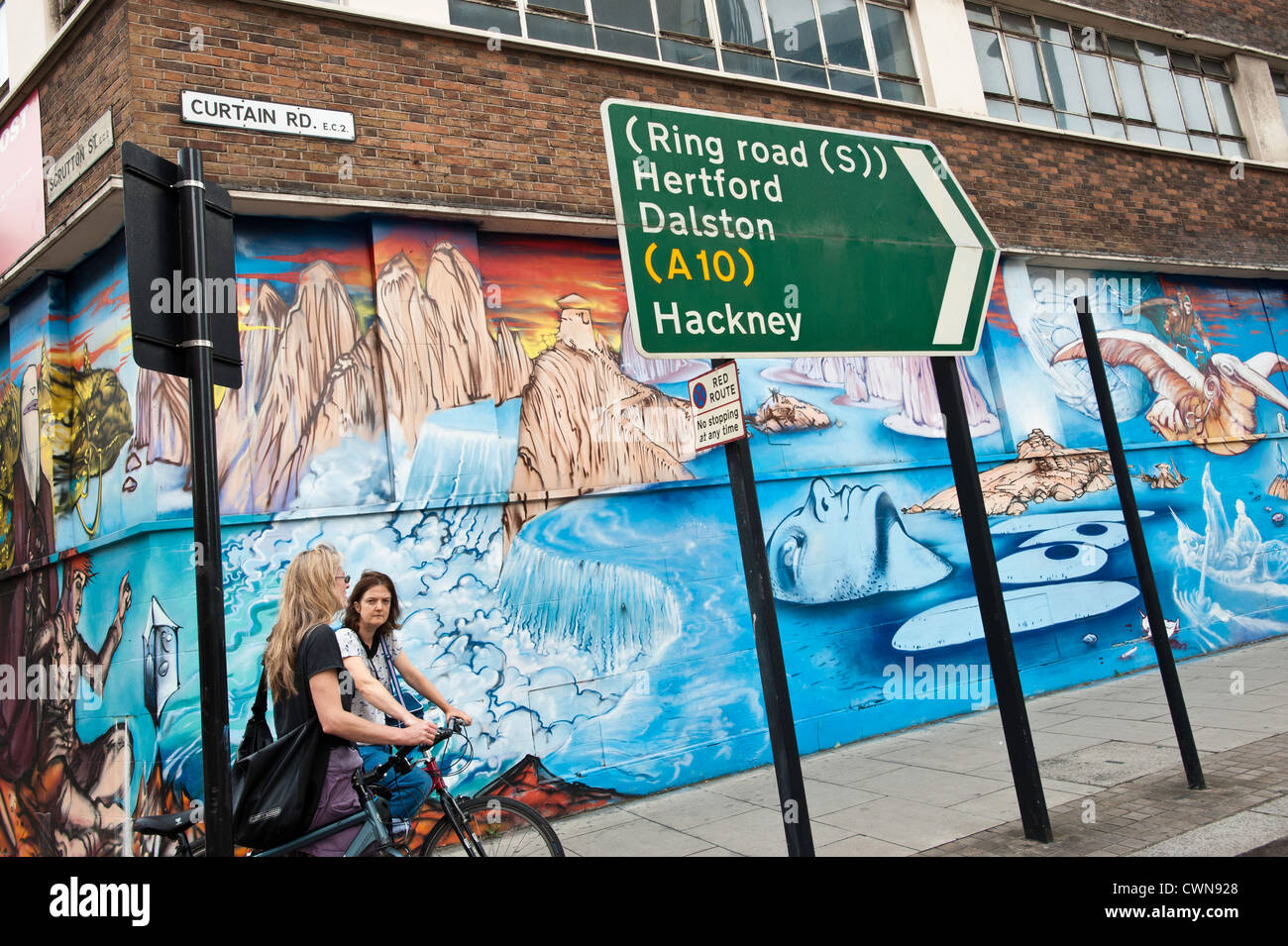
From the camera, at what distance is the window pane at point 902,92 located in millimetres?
9820

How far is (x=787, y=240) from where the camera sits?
460 centimetres

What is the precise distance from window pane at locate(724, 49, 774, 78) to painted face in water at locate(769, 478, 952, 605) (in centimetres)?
406

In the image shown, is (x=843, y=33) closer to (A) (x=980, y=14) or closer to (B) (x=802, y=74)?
(B) (x=802, y=74)

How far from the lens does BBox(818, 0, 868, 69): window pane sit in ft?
31.3

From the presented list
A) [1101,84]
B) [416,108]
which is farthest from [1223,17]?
[416,108]

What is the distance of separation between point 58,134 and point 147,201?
4.86 metres

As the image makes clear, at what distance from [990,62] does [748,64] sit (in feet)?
12.1

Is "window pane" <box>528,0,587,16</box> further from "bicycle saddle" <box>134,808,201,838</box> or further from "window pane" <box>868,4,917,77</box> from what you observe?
"bicycle saddle" <box>134,808,201,838</box>

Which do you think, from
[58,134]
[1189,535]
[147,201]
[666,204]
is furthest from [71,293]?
[1189,535]

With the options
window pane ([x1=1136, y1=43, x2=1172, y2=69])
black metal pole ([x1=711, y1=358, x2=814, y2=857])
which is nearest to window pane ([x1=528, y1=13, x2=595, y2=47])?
black metal pole ([x1=711, y1=358, x2=814, y2=857])

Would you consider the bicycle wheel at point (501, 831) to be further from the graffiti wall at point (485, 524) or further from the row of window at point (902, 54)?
the row of window at point (902, 54)

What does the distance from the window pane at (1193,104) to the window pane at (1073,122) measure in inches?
84.8

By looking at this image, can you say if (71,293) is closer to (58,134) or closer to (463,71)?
(58,134)

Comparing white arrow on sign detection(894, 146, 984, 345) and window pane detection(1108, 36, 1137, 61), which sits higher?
window pane detection(1108, 36, 1137, 61)
